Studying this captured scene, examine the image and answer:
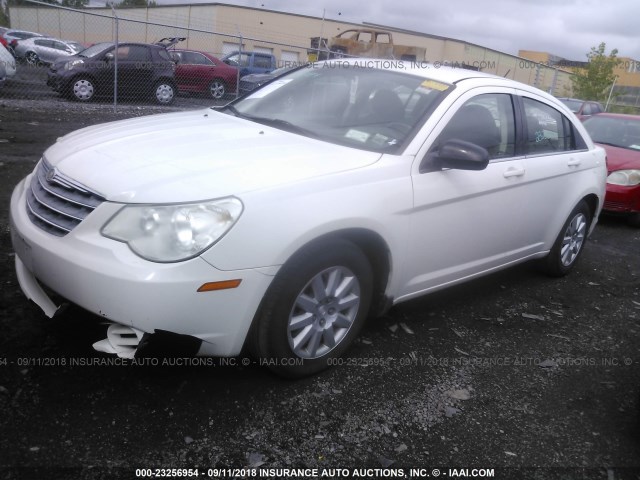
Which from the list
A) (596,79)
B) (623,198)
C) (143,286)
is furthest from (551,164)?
(596,79)

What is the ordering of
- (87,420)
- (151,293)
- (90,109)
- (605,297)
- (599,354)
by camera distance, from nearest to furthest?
1. (151,293)
2. (87,420)
3. (599,354)
4. (605,297)
5. (90,109)

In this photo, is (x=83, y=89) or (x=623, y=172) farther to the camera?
(x=83, y=89)

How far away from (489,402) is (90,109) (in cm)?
1148

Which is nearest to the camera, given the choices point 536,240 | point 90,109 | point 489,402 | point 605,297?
point 489,402

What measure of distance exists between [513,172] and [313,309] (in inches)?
→ 70.9

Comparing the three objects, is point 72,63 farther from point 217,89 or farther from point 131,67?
point 217,89

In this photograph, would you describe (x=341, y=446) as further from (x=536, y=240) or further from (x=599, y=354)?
(x=536, y=240)

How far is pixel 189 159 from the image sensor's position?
9.14 ft

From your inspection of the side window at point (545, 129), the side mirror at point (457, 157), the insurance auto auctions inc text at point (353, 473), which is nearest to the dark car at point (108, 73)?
the side window at point (545, 129)

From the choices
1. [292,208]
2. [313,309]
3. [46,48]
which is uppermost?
[292,208]

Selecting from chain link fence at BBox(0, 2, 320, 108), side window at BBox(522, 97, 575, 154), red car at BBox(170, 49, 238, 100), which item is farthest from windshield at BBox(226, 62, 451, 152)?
red car at BBox(170, 49, 238, 100)

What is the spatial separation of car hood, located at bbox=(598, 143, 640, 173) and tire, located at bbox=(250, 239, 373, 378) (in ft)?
18.0

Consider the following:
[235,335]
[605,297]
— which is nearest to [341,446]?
[235,335]

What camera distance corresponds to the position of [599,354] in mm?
3750
